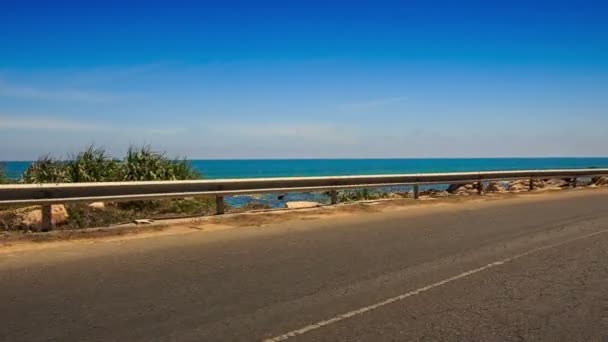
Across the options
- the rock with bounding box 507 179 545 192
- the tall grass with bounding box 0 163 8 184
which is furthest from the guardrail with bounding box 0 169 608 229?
the rock with bounding box 507 179 545 192

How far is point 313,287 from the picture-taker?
652 centimetres

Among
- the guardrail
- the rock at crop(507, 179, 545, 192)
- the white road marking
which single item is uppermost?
the guardrail

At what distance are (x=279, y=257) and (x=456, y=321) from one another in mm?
3359

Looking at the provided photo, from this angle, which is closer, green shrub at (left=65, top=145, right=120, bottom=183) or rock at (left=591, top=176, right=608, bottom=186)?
green shrub at (left=65, top=145, right=120, bottom=183)

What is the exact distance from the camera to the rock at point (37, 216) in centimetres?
1070

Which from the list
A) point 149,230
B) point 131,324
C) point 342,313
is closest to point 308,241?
point 149,230

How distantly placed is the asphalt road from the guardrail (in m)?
1.57

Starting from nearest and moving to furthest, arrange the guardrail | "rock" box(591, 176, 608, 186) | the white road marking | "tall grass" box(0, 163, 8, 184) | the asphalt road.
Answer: the white road marking, the asphalt road, the guardrail, "tall grass" box(0, 163, 8, 184), "rock" box(591, 176, 608, 186)

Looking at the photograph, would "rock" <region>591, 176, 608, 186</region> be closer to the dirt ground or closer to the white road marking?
the dirt ground

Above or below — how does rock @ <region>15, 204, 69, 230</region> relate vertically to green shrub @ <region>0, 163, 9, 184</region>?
below

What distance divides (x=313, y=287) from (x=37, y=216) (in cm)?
702

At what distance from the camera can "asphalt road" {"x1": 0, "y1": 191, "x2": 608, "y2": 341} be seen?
5027 mm

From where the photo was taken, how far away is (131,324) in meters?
5.09

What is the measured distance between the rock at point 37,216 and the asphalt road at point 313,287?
2.53 meters
